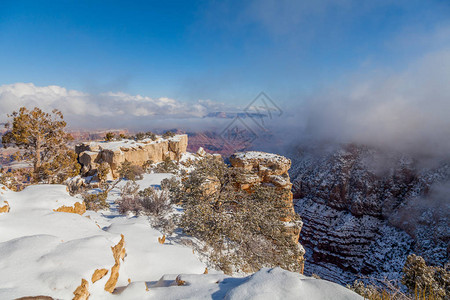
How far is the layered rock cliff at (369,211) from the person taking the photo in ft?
94.7

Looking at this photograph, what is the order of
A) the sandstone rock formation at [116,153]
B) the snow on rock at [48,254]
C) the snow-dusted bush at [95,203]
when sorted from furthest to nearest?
the sandstone rock formation at [116,153]
the snow-dusted bush at [95,203]
the snow on rock at [48,254]

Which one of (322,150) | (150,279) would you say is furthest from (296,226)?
(322,150)

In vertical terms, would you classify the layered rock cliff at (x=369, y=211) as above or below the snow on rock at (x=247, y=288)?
below

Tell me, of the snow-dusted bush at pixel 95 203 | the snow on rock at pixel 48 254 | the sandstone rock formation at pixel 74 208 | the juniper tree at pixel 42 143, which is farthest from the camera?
the juniper tree at pixel 42 143

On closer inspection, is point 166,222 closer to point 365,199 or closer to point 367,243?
point 367,243

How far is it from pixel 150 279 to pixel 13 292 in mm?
2069

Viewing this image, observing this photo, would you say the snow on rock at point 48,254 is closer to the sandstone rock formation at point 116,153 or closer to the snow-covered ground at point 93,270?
the snow-covered ground at point 93,270

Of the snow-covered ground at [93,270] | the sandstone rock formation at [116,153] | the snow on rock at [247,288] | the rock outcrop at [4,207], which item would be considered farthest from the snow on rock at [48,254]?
the sandstone rock formation at [116,153]

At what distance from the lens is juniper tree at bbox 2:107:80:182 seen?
1031 centimetres

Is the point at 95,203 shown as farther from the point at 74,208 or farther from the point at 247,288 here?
the point at 247,288

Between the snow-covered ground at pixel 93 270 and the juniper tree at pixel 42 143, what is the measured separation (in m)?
7.87

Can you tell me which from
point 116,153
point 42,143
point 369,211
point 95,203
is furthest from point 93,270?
point 369,211

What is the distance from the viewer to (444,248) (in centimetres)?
2534

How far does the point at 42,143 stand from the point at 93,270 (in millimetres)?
12387
